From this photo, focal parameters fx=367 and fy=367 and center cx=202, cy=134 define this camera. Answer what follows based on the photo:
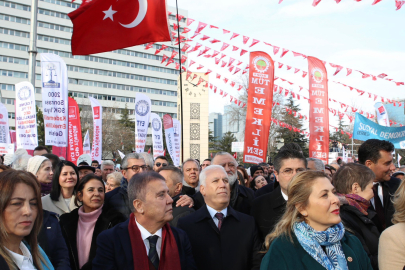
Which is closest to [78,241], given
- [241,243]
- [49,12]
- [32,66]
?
[241,243]

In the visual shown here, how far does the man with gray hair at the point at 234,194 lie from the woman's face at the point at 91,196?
1211mm

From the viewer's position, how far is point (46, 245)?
336cm

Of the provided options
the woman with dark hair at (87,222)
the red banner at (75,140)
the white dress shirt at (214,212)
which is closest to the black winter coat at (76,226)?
the woman with dark hair at (87,222)

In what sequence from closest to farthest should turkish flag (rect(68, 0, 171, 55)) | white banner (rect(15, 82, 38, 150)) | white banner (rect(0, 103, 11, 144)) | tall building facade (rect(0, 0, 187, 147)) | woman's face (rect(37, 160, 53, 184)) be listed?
woman's face (rect(37, 160, 53, 184)) < turkish flag (rect(68, 0, 171, 55)) < white banner (rect(15, 82, 38, 150)) < white banner (rect(0, 103, 11, 144)) < tall building facade (rect(0, 0, 187, 147))

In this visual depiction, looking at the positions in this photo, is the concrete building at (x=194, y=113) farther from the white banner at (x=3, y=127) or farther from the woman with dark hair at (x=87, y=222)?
the woman with dark hair at (x=87, y=222)

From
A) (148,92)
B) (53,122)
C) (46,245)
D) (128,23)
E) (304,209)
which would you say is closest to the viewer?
(304,209)

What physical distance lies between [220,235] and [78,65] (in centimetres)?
7730

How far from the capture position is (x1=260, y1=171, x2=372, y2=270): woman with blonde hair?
8.26ft

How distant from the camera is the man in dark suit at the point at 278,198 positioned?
4.03m

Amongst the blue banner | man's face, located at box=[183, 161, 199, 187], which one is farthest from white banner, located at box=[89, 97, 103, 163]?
the blue banner

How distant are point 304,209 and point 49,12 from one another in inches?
3122

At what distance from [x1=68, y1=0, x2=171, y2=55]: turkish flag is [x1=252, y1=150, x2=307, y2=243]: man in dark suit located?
4.16 metres

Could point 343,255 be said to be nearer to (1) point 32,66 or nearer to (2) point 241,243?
(2) point 241,243

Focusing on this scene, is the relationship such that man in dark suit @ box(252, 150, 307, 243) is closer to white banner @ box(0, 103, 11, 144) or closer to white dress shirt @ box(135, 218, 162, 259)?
white dress shirt @ box(135, 218, 162, 259)
